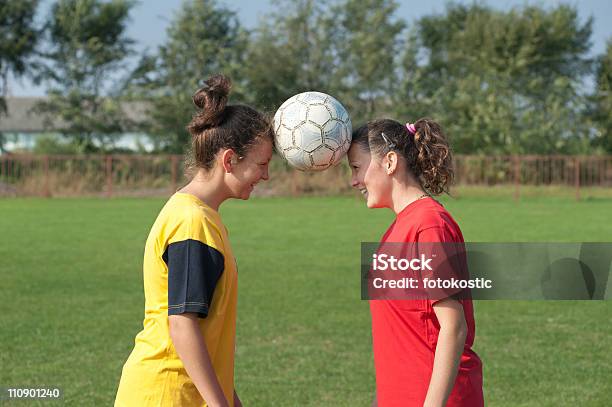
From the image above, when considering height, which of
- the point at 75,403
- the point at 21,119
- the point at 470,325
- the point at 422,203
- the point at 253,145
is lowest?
the point at 75,403

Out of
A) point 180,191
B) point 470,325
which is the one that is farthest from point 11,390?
point 470,325

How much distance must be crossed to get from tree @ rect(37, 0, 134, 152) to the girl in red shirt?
40122mm

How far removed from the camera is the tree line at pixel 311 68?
41.3 m

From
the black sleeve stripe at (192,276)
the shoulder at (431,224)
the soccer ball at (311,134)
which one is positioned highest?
the soccer ball at (311,134)

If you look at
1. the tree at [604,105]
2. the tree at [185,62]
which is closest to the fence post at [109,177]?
the tree at [185,62]

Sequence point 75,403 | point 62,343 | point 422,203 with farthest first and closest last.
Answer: point 62,343 → point 75,403 → point 422,203

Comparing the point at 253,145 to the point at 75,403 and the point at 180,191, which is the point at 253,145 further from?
the point at 75,403

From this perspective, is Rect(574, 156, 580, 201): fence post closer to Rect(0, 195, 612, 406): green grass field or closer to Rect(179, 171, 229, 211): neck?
Rect(0, 195, 612, 406): green grass field

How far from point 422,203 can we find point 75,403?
370cm

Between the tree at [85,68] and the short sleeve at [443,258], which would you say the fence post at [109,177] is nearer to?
the tree at [85,68]

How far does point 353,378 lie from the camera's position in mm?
6086

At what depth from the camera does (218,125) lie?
255cm

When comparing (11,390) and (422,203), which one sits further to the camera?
(11,390)

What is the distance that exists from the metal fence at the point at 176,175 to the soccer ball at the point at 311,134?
2945 centimetres
